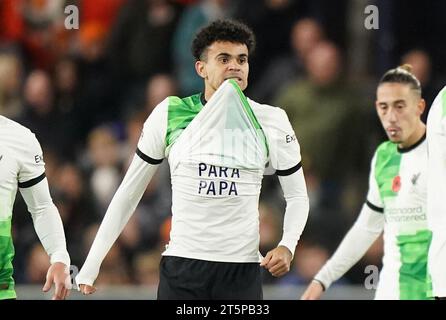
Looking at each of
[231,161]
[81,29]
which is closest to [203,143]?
[231,161]

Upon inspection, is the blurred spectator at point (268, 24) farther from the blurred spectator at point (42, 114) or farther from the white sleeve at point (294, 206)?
the white sleeve at point (294, 206)

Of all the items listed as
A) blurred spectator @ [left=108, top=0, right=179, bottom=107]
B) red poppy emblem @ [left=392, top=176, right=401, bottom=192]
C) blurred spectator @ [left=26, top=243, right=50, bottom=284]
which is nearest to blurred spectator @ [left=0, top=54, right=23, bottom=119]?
blurred spectator @ [left=108, top=0, right=179, bottom=107]

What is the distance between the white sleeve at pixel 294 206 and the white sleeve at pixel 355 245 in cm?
146

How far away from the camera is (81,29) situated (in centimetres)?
1135

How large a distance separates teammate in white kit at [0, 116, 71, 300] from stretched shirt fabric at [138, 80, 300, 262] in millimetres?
556

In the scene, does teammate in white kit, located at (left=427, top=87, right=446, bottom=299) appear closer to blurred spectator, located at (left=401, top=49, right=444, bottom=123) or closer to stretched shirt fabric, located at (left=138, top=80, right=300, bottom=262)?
stretched shirt fabric, located at (left=138, top=80, right=300, bottom=262)

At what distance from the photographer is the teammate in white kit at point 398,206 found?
24.6 ft

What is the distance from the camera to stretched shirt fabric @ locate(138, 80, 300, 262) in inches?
242

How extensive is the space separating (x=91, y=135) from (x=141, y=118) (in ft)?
1.51

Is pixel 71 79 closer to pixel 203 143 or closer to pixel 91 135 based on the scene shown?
pixel 91 135

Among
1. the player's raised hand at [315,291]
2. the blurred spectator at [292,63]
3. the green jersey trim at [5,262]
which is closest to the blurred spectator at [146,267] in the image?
the blurred spectator at [292,63]

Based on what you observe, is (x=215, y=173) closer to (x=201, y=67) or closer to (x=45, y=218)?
(x=201, y=67)

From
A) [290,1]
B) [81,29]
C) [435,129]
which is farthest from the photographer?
[81,29]

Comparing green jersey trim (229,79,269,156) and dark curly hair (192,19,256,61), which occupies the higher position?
dark curly hair (192,19,256,61)
